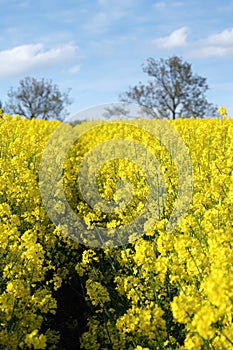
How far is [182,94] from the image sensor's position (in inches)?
1626

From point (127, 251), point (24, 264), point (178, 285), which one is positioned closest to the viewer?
point (178, 285)

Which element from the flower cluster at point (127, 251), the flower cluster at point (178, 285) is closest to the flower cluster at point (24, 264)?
the flower cluster at point (127, 251)

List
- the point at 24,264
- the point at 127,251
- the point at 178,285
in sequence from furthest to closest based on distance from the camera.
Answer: the point at 127,251, the point at 24,264, the point at 178,285

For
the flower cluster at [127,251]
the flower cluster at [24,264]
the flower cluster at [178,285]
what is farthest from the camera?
the flower cluster at [24,264]

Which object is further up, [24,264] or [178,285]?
[24,264]

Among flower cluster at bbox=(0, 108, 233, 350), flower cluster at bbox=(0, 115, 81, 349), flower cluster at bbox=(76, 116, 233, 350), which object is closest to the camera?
flower cluster at bbox=(76, 116, 233, 350)

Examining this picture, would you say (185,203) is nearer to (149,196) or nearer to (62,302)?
(149,196)

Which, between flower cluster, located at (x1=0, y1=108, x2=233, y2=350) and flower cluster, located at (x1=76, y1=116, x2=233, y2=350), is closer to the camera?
flower cluster, located at (x1=76, y1=116, x2=233, y2=350)

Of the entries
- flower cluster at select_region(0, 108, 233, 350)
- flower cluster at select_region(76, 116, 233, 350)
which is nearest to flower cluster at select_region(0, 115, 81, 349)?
flower cluster at select_region(0, 108, 233, 350)

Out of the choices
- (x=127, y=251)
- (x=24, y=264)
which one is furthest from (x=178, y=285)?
(x=24, y=264)

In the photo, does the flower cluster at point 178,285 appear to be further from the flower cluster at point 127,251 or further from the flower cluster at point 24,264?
the flower cluster at point 24,264

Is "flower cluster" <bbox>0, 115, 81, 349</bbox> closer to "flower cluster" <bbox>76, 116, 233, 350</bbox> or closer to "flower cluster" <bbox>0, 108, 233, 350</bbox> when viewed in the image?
"flower cluster" <bbox>0, 108, 233, 350</bbox>

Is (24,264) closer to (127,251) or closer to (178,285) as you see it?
(127,251)

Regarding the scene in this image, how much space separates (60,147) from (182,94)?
32.5 meters
